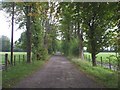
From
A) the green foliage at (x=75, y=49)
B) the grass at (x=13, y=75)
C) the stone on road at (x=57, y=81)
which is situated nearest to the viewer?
the stone on road at (x=57, y=81)

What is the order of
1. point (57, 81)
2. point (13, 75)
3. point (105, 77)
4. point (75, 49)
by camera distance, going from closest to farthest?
point (57, 81) < point (105, 77) < point (13, 75) < point (75, 49)

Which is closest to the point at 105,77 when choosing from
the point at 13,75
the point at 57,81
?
the point at 57,81

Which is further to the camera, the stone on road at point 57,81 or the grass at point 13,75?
the grass at point 13,75

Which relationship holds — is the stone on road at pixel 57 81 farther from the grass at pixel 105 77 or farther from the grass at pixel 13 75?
the grass at pixel 105 77

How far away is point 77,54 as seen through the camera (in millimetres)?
48500

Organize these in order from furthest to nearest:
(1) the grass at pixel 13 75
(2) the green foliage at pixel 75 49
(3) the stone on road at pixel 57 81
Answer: (2) the green foliage at pixel 75 49 < (1) the grass at pixel 13 75 < (3) the stone on road at pixel 57 81

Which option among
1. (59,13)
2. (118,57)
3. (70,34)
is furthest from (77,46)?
(118,57)

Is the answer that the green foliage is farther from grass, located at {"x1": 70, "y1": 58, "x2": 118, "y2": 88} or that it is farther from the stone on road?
the stone on road

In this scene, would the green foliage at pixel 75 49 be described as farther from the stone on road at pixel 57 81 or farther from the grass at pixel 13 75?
the stone on road at pixel 57 81

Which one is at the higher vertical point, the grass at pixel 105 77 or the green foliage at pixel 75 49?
the green foliage at pixel 75 49

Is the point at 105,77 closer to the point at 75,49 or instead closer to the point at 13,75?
the point at 13,75

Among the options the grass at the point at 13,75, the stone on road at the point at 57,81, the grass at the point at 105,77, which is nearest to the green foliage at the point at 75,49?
the grass at the point at 105,77

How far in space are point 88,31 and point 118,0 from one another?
14.8 metres

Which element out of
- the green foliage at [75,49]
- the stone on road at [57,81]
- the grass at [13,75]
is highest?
the green foliage at [75,49]
